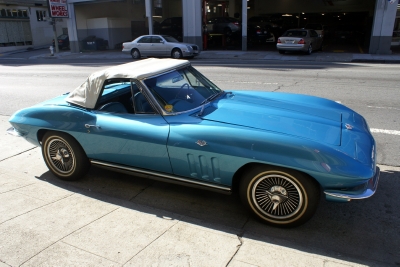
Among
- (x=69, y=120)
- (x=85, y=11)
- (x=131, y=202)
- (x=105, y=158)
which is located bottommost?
(x=131, y=202)

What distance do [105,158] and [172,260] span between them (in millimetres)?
1684

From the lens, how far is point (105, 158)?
4105mm

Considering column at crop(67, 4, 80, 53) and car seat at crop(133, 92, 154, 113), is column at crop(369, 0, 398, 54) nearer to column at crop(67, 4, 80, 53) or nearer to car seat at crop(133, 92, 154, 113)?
car seat at crop(133, 92, 154, 113)

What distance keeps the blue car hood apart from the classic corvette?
1cm

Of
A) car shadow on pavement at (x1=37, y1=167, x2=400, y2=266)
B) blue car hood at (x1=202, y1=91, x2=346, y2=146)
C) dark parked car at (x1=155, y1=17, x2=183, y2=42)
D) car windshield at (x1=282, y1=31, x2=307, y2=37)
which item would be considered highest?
dark parked car at (x1=155, y1=17, x2=183, y2=42)

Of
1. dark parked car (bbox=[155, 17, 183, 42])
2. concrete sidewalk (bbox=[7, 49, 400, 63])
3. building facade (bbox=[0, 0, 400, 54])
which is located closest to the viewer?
concrete sidewalk (bbox=[7, 49, 400, 63])

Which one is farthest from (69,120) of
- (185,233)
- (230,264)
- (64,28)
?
(64,28)

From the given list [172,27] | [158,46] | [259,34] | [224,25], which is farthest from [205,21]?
[158,46]

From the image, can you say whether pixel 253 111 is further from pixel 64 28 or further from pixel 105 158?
pixel 64 28

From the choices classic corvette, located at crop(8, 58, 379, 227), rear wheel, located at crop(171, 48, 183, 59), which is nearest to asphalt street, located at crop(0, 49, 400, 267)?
classic corvette, located at crop(8, 58, 379, 227)

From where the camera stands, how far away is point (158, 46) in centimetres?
2067

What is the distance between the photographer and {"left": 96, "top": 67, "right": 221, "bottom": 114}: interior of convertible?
3895 mm

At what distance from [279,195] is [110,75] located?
2381 millimetres

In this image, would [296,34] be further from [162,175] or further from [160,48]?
[162,175]
